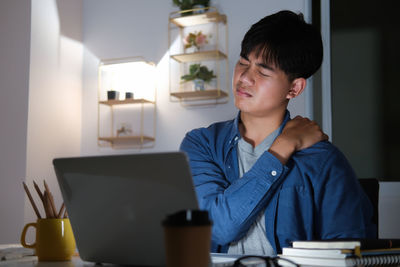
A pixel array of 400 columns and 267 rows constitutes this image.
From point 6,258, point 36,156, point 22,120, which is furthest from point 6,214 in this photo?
point 6,258

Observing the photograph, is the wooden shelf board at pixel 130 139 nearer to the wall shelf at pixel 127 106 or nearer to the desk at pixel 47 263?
the wall shelf at pixel 127 106

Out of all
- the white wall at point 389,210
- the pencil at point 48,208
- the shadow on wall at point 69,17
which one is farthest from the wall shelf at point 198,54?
the pencil at point 48,208

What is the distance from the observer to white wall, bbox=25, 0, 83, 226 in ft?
10.3

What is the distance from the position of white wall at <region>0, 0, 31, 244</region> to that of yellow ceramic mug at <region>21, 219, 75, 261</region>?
7.23 ft

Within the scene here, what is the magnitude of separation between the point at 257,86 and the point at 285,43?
16 centimetres

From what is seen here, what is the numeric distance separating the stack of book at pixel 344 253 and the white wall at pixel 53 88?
102 inches

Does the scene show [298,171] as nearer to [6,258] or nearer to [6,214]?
[6,258]

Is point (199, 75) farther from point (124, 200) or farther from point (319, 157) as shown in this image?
point (124, 200)

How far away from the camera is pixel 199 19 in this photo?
10.7 ft

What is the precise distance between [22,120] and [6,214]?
65 cm

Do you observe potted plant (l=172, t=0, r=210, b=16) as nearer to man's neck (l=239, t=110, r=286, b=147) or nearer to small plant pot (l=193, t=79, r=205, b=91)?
small plant pot (l=193, t=79, r=205, b=91)

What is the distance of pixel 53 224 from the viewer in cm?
101

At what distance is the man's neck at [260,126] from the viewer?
1.45m

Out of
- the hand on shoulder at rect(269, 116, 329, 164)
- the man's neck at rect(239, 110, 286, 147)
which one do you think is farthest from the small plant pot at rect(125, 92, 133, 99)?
the hand on shoulder at rect(269, 116, 329, 164)
